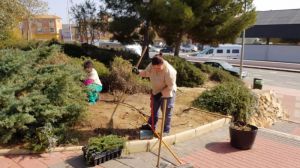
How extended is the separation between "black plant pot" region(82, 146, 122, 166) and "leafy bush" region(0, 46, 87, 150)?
2.71 feet

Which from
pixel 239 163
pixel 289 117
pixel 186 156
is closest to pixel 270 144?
pixel 239 163

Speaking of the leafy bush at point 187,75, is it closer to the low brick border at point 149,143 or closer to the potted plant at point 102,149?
the low brick border at point 149,143

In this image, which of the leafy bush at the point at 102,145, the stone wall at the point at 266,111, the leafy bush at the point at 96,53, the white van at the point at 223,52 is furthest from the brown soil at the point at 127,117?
the white van at the point at 223,52

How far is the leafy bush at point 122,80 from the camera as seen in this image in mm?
8688

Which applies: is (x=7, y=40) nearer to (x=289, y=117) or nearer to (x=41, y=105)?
(x=41, y=105)

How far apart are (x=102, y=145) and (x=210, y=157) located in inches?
76.4

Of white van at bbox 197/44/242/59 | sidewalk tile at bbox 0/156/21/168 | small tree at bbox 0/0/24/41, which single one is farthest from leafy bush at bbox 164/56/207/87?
white van at bbox 197/44/242/59

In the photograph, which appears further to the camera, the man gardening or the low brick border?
the man gardening

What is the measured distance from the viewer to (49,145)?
4859mm

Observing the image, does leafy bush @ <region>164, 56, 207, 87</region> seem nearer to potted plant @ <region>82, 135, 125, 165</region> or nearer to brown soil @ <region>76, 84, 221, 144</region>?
brown soil @ <region>76, 84, 221, 144</region>

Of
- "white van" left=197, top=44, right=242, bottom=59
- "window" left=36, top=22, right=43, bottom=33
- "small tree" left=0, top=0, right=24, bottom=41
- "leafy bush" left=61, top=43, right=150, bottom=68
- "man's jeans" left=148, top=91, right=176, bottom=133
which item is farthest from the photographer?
"window" left=36, top=22, right=43, bottom=33

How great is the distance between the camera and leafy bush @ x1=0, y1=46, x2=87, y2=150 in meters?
4.80

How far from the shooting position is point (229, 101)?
791 cm

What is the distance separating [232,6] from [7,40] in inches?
457
